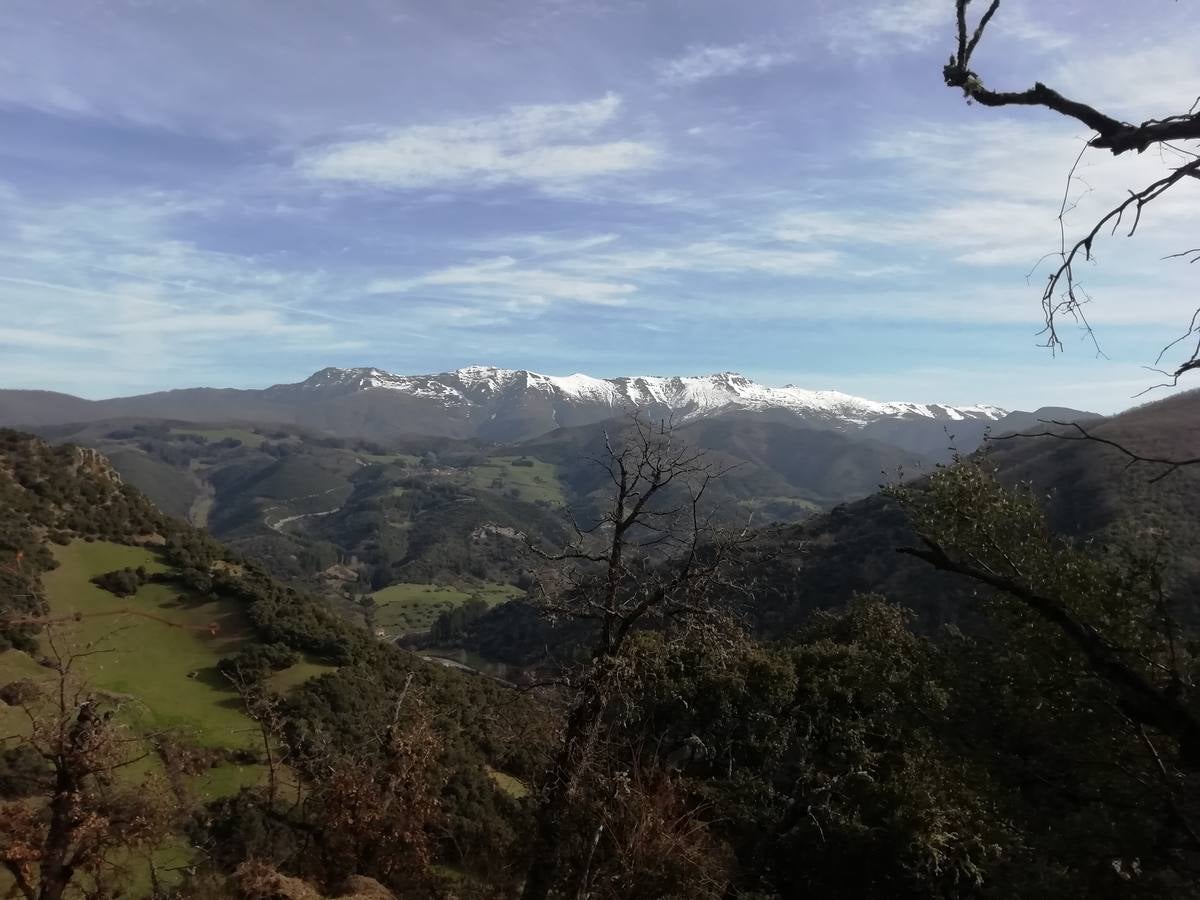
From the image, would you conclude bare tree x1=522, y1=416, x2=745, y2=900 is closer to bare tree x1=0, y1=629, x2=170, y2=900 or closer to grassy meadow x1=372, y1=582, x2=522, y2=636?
bare tree x1=0, y1=629, x2=170, y2=900

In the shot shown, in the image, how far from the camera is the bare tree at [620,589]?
11.1 meters

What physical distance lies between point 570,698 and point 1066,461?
326 ft

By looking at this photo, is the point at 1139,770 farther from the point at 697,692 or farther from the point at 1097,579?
the point at 697,692

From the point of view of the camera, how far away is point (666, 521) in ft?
44.4

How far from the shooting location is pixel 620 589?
12273 mm

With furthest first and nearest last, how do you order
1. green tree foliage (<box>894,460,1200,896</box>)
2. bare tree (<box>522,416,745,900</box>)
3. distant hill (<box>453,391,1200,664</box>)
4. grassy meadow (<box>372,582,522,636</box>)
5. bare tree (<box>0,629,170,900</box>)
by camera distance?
grassy meadow (<box>372,582,522,636</box>), distant hill (<box>453,391,1200,664</box>), bare tree (<box>522,416,745,900</box>), bare tree (<box>0,629,170,900</box>), green tree foliage (<box>894,460,1200,896</box>)

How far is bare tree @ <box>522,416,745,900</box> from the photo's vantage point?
11086 mm

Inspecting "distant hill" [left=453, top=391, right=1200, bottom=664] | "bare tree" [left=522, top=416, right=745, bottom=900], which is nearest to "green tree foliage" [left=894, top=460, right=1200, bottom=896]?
"bare tree" [left=522, top=416, right=745, bottom=900]

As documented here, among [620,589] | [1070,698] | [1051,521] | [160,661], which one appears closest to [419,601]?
[1051,521]

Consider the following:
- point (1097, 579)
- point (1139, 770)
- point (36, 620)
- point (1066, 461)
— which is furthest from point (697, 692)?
point (1066, 461)

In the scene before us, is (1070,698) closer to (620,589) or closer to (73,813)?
(620,589)

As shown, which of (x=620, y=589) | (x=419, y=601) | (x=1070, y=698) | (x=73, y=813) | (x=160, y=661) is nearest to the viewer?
(x=1070, y=698)

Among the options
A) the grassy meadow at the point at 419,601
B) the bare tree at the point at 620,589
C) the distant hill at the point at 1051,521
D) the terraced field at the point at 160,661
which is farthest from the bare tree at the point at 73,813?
the grassy meadow at the point at 419,601

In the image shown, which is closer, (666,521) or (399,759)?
(666,521)
